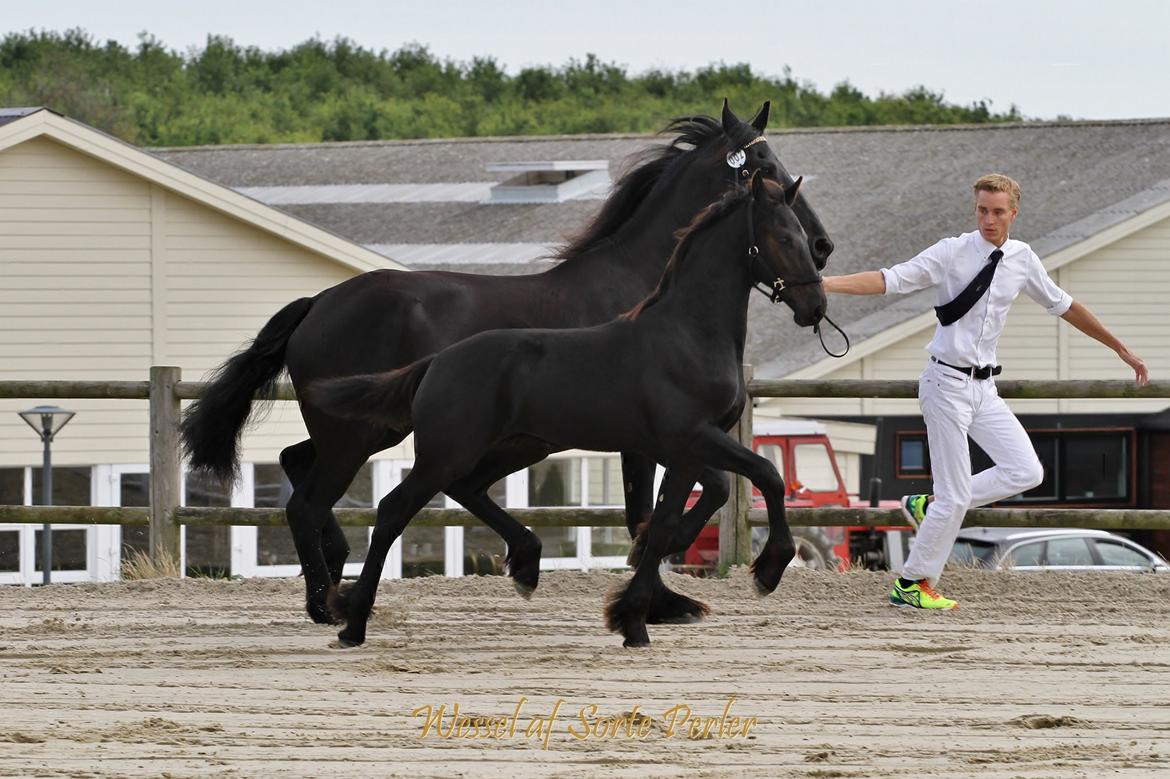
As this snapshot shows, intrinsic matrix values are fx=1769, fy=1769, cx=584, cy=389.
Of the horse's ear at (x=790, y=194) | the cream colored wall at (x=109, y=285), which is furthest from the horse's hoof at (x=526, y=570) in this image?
the cream colored wall at (x=109, y=285)

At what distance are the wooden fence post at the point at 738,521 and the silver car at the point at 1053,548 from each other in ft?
19.4

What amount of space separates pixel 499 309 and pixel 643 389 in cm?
107

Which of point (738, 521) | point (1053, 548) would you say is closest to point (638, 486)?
point (738, 521)

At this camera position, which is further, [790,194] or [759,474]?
[790,194]

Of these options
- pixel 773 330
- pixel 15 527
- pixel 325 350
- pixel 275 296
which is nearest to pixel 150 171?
pixel 275 296

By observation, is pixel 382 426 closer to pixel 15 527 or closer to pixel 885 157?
pixel 15 527

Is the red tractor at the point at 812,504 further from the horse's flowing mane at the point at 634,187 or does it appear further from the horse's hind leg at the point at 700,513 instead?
the horse's hind leg at the point at 700,513

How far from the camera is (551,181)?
3403 centimetres

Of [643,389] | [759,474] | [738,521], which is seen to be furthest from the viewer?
[738,521]

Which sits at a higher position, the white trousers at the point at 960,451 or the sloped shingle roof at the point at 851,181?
the sloped shingle roof at the point at 851,181

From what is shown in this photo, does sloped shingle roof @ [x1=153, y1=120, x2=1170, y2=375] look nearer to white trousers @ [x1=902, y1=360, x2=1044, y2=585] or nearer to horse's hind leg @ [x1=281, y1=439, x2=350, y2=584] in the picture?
horse's hind leg @ [x1=281, y1=439, x2=350, y2=584]

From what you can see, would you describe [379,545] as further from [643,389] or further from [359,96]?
[359,96]

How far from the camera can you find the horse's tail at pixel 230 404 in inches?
326

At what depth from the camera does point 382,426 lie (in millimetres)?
7570
